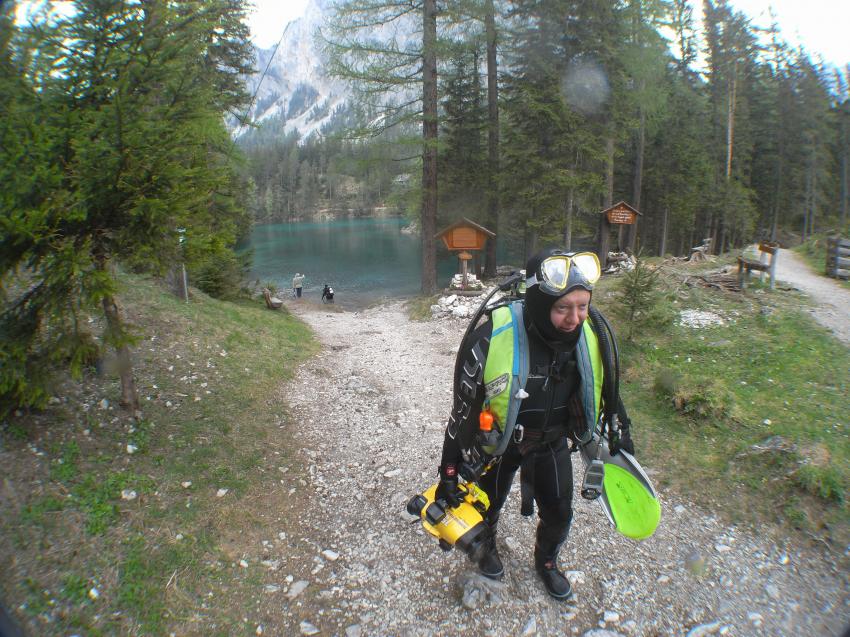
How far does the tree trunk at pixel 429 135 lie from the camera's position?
1421 cm

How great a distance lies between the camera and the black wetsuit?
2885mm

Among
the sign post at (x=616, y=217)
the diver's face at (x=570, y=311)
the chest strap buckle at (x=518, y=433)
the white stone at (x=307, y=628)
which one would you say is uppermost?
the sign post at (x=616, y=217)

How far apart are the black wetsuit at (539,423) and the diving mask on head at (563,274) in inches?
12.4

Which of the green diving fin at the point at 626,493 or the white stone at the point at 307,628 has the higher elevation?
the green diving fin at the point at 626,493

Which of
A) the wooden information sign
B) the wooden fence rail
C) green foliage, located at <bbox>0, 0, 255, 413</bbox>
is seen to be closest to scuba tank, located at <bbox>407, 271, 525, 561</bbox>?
green foliage, located at <bbox>0, 0, 255, 413</bbox>

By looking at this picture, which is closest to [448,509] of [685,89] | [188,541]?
[188,541]

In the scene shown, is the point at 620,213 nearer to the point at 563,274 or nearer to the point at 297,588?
the point at 563,274

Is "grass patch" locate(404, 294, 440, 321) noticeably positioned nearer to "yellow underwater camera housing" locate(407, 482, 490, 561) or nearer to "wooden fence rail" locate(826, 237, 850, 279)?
"yellow underwater camera housing" locate(407, 482, 490, 561)

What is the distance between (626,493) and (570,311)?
57.5 inches

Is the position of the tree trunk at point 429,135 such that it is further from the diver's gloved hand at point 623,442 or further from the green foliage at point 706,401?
the diver's gloved hand at point 623,442

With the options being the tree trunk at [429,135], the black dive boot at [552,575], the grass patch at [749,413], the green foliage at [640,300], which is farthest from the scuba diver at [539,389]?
the tree trunk at [429,135]

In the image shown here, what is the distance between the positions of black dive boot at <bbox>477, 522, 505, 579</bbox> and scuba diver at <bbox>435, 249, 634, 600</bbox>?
0.49m

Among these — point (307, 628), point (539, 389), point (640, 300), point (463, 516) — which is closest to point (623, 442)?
point (539, 389)

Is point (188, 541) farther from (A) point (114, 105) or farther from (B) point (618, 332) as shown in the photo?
(B) point (618, 332)
